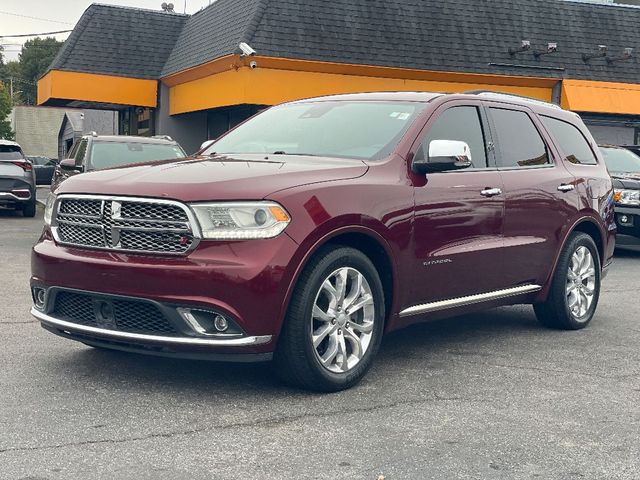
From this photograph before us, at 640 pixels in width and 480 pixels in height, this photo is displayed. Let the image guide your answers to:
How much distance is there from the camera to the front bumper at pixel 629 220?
13.4 metres

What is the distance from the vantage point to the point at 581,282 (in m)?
7.45

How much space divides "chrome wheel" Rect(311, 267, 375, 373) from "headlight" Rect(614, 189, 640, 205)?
9.11 m

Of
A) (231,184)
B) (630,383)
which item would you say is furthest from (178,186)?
(630,383)

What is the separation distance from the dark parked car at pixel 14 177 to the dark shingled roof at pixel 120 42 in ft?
17.7

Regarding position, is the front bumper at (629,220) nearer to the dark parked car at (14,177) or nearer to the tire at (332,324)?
the tire at (332,324)

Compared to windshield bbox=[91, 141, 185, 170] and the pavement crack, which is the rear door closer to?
the pavement crack

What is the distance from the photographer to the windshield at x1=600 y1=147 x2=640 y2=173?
14.2 meters

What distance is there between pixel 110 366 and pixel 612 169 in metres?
10.5

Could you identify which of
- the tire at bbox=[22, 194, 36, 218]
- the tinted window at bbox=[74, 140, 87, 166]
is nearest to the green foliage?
the tire at bbox=[22, 194, 36, 218]

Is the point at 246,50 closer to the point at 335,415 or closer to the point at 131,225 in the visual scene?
the point at 131,225

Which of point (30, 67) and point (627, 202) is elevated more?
point (30, 67)

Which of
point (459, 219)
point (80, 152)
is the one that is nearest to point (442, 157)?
point (459, 219)

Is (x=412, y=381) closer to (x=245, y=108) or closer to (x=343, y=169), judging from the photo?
(x=343, y=169)

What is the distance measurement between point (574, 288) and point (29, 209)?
14359mm
